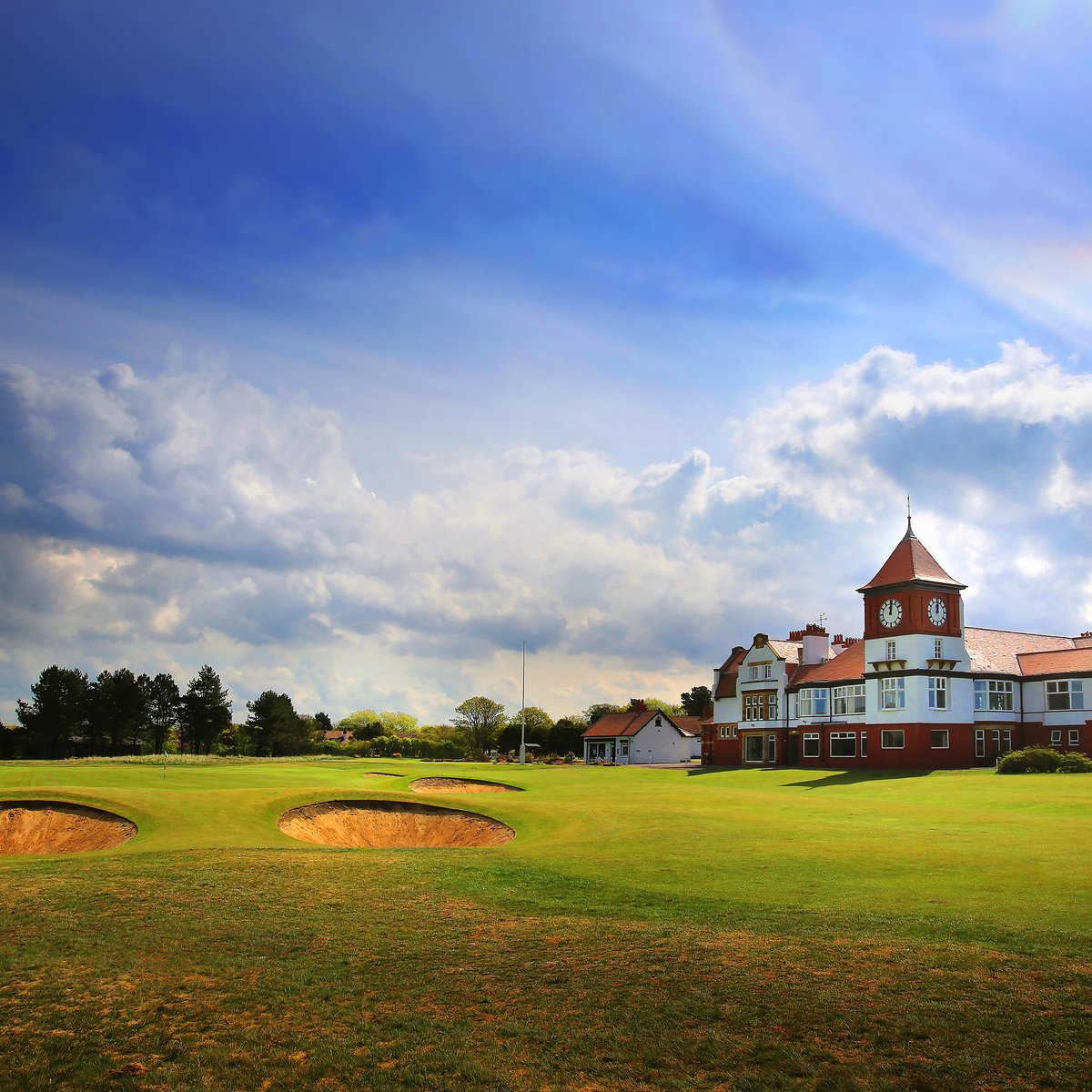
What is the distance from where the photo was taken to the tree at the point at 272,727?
10588 centimetres

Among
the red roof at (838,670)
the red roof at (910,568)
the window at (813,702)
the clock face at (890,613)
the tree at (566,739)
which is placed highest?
the red roof at (910,568)

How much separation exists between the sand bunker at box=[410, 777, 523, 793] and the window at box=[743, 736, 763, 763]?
33622mm

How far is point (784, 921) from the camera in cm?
1468

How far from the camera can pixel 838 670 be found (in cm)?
6988

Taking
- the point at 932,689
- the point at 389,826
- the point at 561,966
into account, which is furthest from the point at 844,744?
the point at 561,966

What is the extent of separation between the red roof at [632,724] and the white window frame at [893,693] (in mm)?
38397

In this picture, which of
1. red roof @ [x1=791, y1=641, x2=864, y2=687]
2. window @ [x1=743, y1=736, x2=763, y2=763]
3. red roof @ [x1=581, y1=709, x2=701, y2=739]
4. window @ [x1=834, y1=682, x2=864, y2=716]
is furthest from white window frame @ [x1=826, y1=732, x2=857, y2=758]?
red roof @ [x1=581, y1=709, x2=701, y2=739]

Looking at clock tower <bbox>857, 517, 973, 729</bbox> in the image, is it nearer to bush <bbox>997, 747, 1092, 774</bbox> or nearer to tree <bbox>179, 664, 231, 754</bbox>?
bush <bbox>997, 747, 1092, 774</bbox>

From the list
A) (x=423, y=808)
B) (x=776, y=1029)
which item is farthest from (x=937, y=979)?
(x=423, y=808)

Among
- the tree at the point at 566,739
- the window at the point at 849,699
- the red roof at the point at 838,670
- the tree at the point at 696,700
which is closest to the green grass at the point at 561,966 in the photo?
the window at the point at 849,699

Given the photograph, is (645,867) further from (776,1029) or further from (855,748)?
(855,748)

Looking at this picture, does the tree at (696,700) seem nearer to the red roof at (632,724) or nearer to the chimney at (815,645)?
the red roof at (632,724)

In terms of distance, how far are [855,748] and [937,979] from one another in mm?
58590

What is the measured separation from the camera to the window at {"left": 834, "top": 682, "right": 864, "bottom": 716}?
220ft
